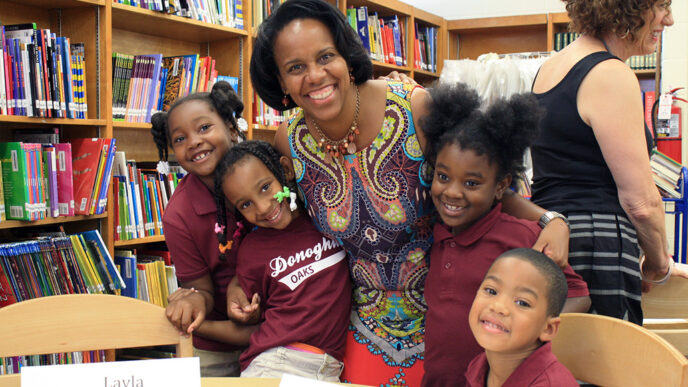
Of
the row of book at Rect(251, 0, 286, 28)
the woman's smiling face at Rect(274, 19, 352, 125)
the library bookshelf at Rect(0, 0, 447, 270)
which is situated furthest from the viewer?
the row of book at Rect(251, 0, 286, 28)

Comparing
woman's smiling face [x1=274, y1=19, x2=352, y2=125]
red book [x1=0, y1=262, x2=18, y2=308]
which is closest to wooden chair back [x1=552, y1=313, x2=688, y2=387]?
woman's smiling face [x1=274, y1=19, x2=352, y2=125]

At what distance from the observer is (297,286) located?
5.20ft

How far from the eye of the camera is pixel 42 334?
1396 millimetres

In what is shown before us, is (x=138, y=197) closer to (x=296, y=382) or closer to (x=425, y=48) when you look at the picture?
(x=296, y=382)

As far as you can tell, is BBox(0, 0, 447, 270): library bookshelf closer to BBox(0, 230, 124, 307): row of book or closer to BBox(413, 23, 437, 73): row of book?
BBox(0, 230, 124, 307): row of book

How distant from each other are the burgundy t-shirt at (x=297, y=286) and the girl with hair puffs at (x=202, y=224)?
100 millimetres

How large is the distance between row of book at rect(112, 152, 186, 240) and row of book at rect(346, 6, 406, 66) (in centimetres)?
216

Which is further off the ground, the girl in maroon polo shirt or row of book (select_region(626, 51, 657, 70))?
row of book (select_region(626, 51, 657, 70))

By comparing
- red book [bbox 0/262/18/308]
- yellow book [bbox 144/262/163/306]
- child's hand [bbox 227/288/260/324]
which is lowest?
yellow book [bbox 144/262/163/306]

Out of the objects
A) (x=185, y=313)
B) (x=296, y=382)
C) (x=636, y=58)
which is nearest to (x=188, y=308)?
(x=185, y=313)

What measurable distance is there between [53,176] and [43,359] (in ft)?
2.69

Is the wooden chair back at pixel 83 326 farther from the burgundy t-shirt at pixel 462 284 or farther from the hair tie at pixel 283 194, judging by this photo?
the burgundy t-shirt at pixel 462 284

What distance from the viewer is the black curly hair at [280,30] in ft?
4.61

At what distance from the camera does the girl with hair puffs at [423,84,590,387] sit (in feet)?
4.48
